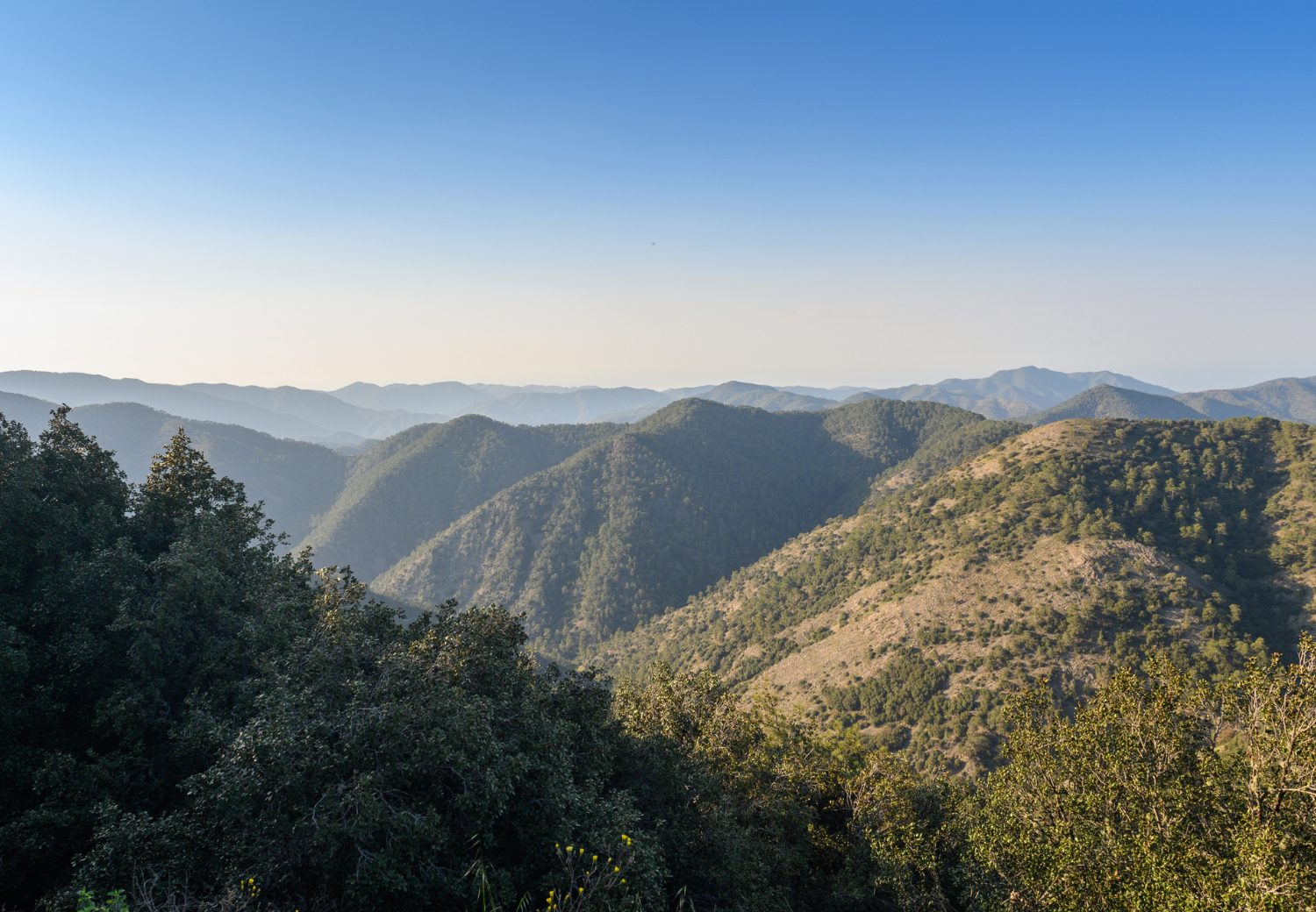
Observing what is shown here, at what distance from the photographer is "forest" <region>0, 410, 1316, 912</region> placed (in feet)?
42.3

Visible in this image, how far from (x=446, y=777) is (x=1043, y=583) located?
105724mm

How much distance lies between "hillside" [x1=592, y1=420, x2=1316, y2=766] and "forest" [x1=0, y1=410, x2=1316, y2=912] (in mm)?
63902

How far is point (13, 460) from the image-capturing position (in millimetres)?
25531

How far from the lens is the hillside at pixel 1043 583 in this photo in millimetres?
78125

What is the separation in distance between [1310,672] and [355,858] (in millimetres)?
26933

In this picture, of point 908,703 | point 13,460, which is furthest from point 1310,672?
point 908,703

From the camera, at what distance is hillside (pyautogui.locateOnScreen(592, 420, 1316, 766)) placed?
78.1m

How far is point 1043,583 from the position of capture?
90.9m

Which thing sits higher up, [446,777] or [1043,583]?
[446,777]

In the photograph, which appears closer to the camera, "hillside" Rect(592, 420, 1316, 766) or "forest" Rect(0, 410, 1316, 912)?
"forest" Rect(0, 410, 1316, 912)

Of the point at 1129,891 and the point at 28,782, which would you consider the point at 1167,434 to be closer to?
the point at 1129,891

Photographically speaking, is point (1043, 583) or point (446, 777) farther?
point (1043, 583)

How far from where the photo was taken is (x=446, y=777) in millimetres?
15695

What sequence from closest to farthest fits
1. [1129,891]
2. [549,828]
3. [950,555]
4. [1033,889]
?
[1129,891]
[549,828]
[1033,889]
[950,555]
